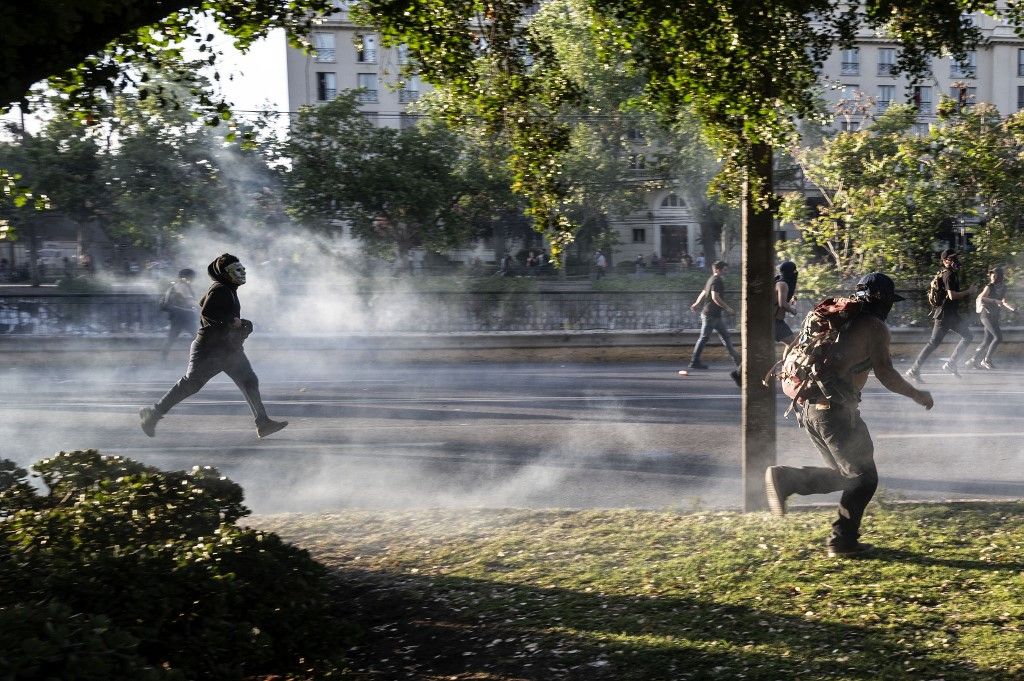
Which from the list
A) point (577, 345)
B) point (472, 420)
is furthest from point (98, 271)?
point (472, 420)

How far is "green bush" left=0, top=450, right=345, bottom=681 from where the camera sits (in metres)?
3.68

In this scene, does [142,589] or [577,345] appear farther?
[577,345]

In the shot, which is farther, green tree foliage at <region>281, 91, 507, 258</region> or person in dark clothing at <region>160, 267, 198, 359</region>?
green tree foliage at <region>281, 91, 507, 258</region>

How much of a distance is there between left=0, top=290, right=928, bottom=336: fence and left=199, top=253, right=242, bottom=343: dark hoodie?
11281mm

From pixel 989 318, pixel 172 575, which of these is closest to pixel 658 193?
pixel 989 318

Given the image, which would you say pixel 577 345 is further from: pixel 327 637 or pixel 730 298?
pixel 327 637

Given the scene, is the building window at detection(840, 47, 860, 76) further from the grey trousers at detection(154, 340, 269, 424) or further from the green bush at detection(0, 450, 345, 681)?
the green bush at detection(0, 450, 345, 681)

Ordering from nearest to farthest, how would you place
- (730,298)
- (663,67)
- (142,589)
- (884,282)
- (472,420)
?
(142,589)
(884,282)
(663,67)
(472,420)
(730,298)

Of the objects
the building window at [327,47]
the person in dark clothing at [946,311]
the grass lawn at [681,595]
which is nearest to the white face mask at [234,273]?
the grass lawn at [681,595]

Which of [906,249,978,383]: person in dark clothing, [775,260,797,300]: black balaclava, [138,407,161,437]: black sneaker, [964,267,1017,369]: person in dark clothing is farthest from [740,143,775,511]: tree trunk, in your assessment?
[964,267,1017,369]: person in dark clothing

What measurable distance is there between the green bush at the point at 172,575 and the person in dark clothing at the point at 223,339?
12.6ft

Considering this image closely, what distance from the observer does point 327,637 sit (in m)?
4.43

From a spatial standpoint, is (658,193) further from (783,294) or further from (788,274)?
(788,274)

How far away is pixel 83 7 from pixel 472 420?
8.60m
